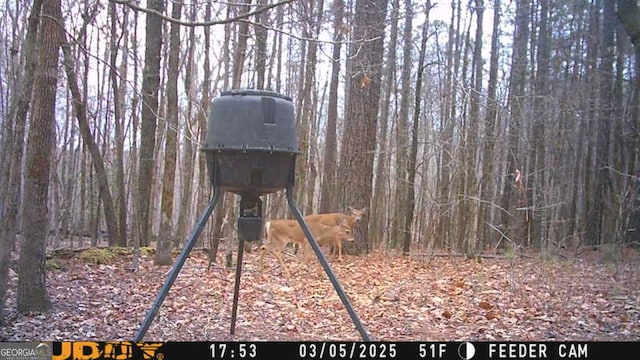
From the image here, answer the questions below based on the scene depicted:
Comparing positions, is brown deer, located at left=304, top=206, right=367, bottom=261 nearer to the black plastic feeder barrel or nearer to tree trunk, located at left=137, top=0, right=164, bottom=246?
tree trunk, located at left=137, top=0, right=164, bottom=246

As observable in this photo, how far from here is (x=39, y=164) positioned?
19.2 ft

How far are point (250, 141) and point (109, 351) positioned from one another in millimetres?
1643

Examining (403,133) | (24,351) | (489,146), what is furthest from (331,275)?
(403,133)

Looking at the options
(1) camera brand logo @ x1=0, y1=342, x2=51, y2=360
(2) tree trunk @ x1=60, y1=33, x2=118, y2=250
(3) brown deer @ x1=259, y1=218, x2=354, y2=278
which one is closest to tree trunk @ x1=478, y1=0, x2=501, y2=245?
(3) brown deer @ x1=259, y1=218, x2=354, y2=278

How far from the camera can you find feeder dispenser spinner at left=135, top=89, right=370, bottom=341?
362 centimetres

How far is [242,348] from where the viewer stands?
150 inches

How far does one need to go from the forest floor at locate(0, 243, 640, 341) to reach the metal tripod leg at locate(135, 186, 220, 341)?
5.09 ft

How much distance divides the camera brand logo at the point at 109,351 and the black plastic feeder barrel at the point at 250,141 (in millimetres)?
1125

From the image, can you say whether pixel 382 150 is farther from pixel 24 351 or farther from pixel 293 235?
pixel 24 351

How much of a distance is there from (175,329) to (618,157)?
1504 centimetres

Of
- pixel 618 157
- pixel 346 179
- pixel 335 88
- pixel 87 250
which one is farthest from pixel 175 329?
pixel 618 157

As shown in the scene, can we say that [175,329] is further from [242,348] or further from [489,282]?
[489,282]

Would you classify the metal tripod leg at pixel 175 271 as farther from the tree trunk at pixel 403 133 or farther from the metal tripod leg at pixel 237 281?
the tree trunk at pixel 403 133

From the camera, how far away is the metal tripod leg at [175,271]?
3.50m
